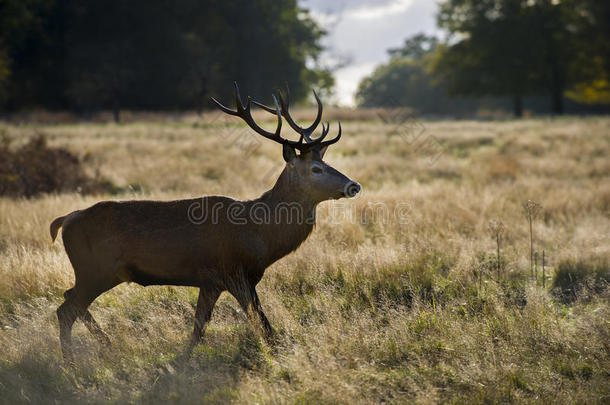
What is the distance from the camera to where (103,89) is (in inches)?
1487

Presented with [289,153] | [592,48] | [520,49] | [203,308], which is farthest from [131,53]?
[203,308]

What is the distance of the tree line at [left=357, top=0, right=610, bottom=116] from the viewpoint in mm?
45219

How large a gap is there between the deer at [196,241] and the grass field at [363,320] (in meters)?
0.36

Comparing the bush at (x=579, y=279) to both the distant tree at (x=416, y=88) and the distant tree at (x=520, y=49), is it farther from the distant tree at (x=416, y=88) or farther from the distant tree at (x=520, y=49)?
the distant tree at (x=416, y=88)

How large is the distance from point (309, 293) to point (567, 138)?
759 inches

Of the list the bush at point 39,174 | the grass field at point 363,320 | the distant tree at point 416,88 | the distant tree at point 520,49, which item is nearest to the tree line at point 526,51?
the distant tree at point 520,49

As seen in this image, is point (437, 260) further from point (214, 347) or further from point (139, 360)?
point (139, 360)

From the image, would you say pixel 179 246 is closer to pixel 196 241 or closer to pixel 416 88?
pixel 196 241

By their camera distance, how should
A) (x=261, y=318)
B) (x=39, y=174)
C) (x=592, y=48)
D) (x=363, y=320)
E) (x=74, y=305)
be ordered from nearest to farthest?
1. (x=74, y=305)
2. (x=261, y=318)
3. (x=363, y=320)
4. (x=39, y=174)
5. (x=592, y=48)

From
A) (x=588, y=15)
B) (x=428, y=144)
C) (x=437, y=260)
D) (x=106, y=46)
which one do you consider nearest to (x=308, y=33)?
(x=106, y=46)

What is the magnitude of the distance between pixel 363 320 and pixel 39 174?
395 inches

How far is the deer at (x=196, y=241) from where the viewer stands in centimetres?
470

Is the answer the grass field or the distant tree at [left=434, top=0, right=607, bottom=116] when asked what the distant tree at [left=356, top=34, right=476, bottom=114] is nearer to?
the distant tree at [left=434, top=0, right=607, bottom=116]

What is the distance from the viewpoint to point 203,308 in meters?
4.84
